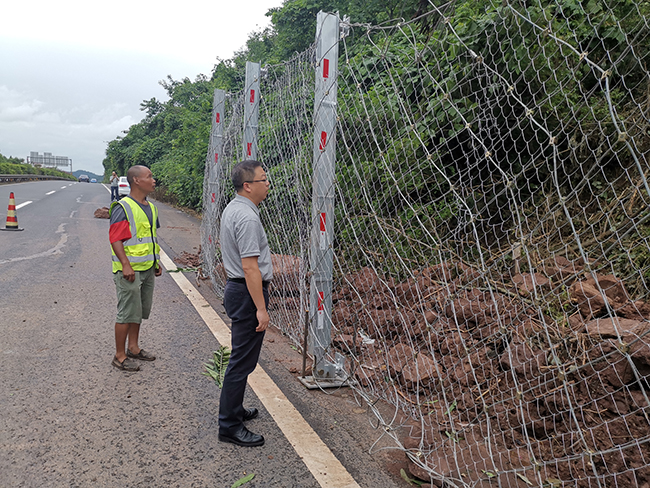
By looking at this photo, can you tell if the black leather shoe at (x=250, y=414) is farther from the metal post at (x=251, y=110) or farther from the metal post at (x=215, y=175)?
the metal post at (x=215, y=175)

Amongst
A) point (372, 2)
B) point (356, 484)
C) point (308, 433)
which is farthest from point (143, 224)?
point (372, 2)

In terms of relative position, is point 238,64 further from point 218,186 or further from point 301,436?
point 301,436

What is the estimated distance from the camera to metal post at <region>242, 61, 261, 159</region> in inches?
179

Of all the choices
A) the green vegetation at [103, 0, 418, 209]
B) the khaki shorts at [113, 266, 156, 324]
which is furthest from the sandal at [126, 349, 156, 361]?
the green vegetation at [103, 0, 418, 209]

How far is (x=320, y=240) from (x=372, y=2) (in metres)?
9.59

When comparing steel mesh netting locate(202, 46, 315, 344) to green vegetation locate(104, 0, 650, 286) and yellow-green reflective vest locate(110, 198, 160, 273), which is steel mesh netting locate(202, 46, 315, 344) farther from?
yellow-green reflective vest locate(110, 198, 160, 273)

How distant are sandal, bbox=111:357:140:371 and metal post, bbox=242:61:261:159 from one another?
2.12m

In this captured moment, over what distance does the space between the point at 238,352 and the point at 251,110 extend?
9.31 feet

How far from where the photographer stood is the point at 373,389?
3012 millimetres

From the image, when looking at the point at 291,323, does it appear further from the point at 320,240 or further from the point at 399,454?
the point at 399,454

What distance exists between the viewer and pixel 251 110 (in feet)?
15.2

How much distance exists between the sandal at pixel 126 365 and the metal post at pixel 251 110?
2117 mm

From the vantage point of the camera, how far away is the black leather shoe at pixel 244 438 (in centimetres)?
246

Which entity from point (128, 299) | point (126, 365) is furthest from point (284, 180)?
point (126, 365)
